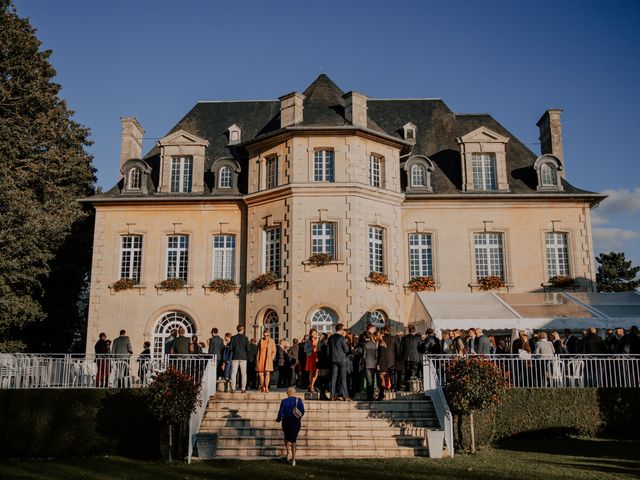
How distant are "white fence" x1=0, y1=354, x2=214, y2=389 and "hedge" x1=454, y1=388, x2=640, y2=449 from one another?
6911mm

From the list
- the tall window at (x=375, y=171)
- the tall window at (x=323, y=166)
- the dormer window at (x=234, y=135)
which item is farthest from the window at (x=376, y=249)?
the dormer window at (x=234, y=135)

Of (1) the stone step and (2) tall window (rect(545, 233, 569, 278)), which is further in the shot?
(2) tall window (rect(545, 233, 569, 278))

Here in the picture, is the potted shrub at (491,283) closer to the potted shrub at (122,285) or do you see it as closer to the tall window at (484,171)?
the tall window at (484,171)

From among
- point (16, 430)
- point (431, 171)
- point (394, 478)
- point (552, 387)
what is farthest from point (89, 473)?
point (431, 171)

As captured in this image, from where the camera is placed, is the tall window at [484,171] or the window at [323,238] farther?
the tall window at [484,171]

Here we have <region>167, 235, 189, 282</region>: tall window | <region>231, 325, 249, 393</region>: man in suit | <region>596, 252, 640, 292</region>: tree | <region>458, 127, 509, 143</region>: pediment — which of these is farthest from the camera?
<region>596, 252, 640, 292</region>: tree

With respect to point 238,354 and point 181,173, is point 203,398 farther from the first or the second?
point 181,173

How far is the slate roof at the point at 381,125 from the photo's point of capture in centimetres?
2661

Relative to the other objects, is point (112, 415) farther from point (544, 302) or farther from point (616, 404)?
point (544, 302)

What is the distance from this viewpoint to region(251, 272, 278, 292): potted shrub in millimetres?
24547

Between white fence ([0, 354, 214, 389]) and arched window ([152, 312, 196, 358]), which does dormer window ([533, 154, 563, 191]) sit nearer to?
arched window ([152, 312, 196, 358])

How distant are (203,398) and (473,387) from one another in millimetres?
5793

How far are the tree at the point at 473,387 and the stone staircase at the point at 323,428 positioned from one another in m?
0.88

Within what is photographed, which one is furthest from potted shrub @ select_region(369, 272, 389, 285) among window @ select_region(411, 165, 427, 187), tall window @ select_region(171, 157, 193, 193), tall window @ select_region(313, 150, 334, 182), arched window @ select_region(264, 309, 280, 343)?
tall window @ select_region(171, 157, 193, 193)
